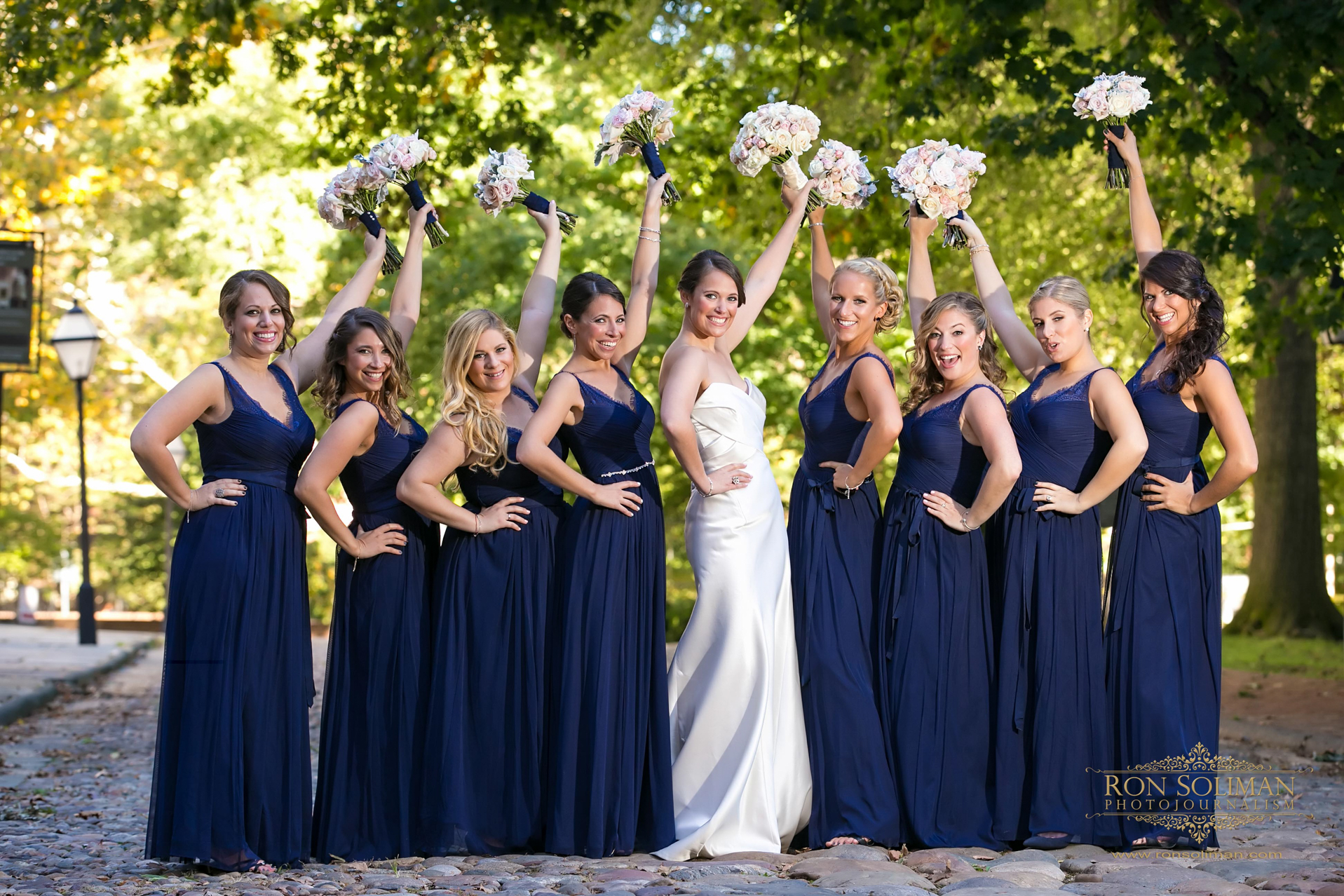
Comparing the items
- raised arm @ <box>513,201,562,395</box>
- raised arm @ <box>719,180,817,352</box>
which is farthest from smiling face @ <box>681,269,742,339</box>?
raised arm @ <box>513,201,562,395</box>

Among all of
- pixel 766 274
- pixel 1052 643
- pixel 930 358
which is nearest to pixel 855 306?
pixel 930 358

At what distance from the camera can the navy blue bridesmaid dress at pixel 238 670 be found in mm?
5688

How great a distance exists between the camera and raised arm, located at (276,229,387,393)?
6.29 m

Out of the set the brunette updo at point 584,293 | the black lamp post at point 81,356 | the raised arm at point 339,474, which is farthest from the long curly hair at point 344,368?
the black lamp post at point 81,356

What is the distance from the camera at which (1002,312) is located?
668 cm

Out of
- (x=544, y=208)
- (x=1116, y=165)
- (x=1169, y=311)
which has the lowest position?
(x=1169, y=311)

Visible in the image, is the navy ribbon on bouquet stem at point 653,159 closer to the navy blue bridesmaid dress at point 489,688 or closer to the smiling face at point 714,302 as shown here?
the smiling face at point 714,302

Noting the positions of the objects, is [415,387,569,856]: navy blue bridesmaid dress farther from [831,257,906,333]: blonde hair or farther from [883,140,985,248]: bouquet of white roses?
[883,140,985,248]: bouquet of white roses

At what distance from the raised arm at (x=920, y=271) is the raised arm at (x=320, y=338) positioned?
2471 millimetres

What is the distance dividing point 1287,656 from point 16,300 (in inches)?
510

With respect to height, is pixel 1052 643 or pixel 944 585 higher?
pixel 944 585

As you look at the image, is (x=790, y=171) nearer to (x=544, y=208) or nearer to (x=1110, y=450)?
(x=544, y=208)

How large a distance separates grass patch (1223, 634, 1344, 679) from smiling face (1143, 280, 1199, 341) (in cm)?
855

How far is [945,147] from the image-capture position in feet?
22.3
